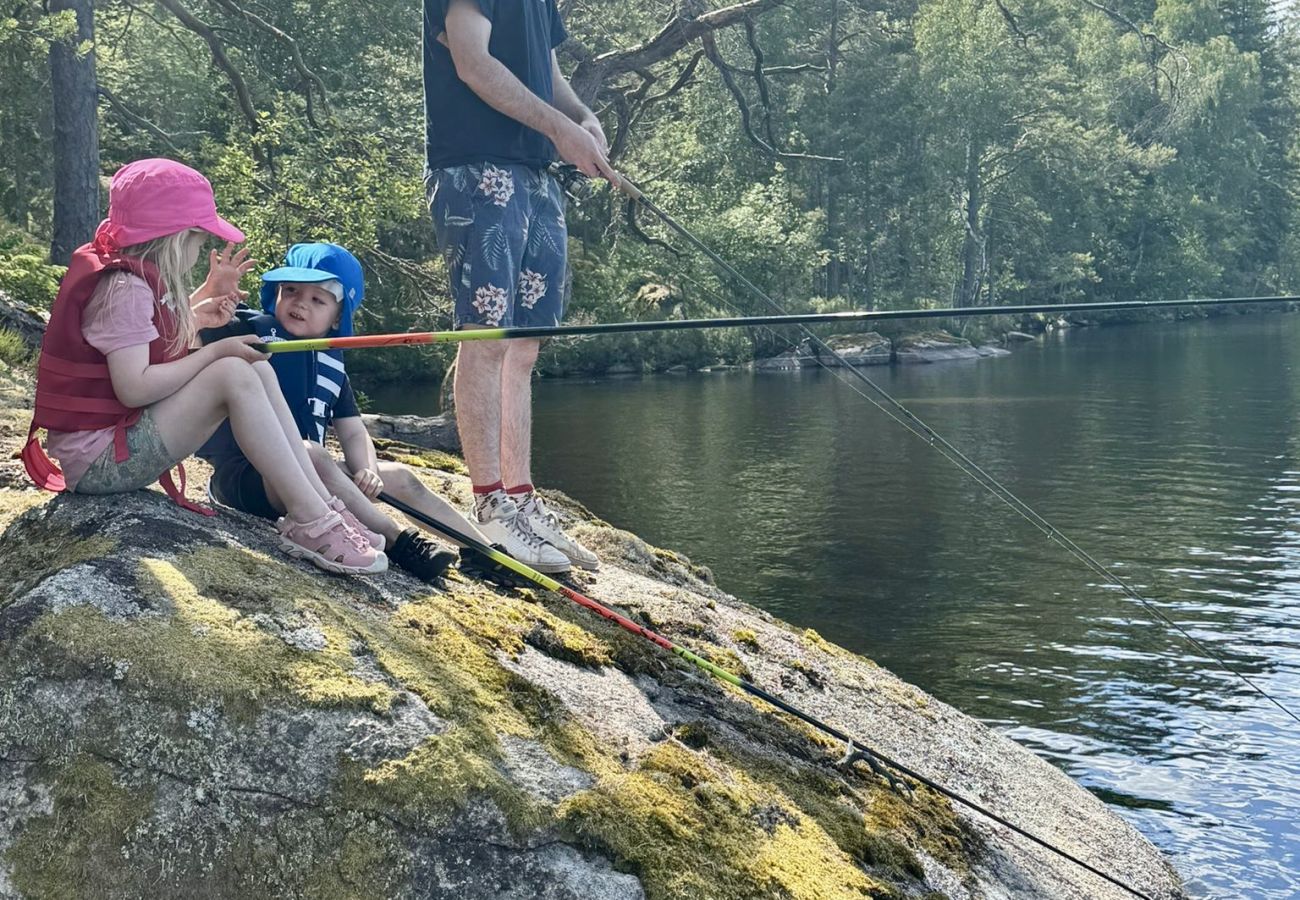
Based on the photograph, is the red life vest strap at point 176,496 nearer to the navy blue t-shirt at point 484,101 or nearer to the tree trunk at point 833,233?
the navy blue t-shirt at point 484,101

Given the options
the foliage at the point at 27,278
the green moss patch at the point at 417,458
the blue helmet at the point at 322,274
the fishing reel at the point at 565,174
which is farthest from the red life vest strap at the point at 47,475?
the foliage at the point at 27,278

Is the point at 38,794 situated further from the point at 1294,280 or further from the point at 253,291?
the point at 1294,280

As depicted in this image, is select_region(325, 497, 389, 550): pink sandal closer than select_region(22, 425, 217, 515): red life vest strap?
No

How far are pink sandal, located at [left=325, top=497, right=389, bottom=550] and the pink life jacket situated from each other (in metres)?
0.59

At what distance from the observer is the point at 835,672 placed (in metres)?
6.11

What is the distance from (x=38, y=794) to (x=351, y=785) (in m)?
0.64

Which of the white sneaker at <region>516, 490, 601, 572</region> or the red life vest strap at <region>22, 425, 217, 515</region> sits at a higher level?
the red life vest strap at <region>22, 425, 217, 515</region>

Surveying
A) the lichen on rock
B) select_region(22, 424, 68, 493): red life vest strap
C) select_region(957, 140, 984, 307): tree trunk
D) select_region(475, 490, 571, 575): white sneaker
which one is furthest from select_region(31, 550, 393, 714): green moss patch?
select_region(957, 140, 984, 307): tree trunk

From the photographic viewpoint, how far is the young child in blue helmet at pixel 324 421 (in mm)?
4480

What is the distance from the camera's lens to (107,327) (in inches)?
154

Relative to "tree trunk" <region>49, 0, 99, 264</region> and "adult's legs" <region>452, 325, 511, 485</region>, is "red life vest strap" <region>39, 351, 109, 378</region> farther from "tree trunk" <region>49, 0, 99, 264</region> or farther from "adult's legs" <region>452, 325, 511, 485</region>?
"tree trunk" <region>49, 0, 99, 264</region>

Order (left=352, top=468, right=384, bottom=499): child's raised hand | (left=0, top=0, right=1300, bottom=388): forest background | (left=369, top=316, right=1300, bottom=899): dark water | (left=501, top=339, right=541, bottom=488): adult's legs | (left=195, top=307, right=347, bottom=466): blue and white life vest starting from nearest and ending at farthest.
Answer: (left=352, top=468, right=384, bottom=499): child's raised hand
(left=195, top=307, right=347, bottom=466): blue and white life vest
(left=501, top=339, right=541, bottom=488): adult's legs
(left=369, top=316, right=1300, bottom=899): dark water
(left=0, top=0, right=1300, bottom=388): forest background

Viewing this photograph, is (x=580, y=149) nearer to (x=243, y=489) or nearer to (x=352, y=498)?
(x=352, y=498)

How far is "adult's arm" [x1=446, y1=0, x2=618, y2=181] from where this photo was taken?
5.02m
